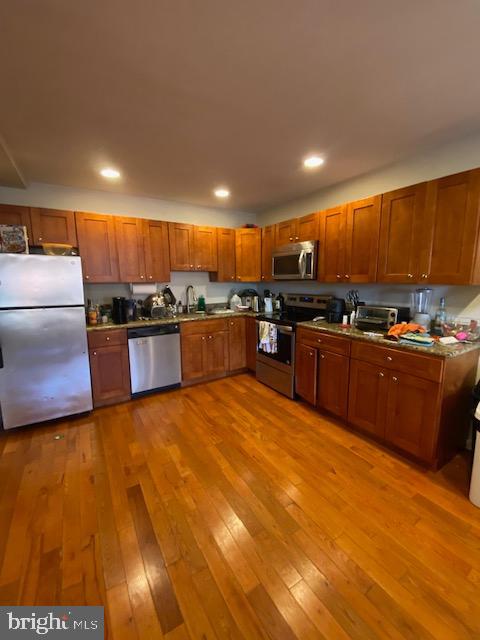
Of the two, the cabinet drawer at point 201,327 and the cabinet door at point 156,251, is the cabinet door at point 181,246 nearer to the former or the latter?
the cabinet door at point 156,251

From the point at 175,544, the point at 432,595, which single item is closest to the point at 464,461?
the point at 432,595

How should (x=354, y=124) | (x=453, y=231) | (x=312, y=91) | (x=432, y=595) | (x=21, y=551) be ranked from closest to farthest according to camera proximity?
(x=432, y=595)
(x=21, y=551)
(x=312, y=91)
(x=354, y=124)
(x=453, y=231)

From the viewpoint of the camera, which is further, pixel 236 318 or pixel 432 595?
pixel 236 318

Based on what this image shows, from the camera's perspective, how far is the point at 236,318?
12.7ft

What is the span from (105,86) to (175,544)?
8.62 feet

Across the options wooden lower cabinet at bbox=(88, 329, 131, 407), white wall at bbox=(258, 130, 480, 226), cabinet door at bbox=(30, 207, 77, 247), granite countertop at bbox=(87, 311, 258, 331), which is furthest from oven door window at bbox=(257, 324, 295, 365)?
cabinet door at bbox=(30, 207, 77, 247)

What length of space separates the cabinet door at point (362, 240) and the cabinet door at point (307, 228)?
1.46 ft

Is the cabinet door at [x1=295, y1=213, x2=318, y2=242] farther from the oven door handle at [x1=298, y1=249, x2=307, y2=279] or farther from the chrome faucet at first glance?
the chrome faucet

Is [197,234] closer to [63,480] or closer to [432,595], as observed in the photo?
[63,480]

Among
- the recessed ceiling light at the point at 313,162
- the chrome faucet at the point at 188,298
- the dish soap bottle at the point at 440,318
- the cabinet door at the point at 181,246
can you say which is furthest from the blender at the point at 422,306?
the chrome faucet at the point at 188,298

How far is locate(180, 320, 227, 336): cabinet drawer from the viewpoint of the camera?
3.49 m

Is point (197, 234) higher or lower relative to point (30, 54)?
lower

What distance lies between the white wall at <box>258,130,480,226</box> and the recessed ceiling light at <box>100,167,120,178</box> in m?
2.17

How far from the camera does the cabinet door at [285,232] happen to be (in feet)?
11.3
